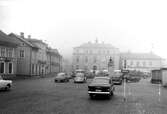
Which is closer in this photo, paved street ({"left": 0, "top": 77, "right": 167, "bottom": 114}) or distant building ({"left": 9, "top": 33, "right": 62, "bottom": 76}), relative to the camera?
paved street ({"left": 0, "top": 77, "right": 167, "bottom": 114})

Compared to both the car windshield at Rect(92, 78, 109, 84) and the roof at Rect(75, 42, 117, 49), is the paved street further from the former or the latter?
the roof at Rect(75, 42, 117, 49)

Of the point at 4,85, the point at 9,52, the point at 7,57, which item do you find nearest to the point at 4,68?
the point at 7,57

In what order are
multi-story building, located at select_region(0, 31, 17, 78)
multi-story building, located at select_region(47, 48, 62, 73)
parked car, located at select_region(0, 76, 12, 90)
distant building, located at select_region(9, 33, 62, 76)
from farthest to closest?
multi-story building, located at select_region(47, 48, 62, 73) < distant building, located at select_region(9, 33, 62, 76) < multi-story building, located at select_region(0, 31, 17, 78) < parked car, located at select_region(0, 76, 12, 90)

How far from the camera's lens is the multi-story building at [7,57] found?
4397 cm

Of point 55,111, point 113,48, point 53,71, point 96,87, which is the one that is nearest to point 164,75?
point 96,87

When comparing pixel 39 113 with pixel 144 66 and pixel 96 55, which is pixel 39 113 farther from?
pixel 144 66

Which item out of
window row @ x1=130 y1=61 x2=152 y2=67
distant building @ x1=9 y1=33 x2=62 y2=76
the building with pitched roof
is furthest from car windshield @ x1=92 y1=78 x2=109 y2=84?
window row @ x1=130 y1=61 x2=152 y2=67

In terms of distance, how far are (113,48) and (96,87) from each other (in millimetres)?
87280

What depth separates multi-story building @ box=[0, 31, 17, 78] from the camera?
44.0 metres

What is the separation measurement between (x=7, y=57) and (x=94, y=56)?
64.2 metres

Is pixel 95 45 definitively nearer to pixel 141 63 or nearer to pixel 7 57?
pixel 141 63

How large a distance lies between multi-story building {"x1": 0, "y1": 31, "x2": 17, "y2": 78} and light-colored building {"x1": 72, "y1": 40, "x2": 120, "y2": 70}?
197 ft

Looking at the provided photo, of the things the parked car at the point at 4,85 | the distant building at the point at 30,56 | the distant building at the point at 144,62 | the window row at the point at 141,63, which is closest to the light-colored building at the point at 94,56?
the distant building at the point at 144,62

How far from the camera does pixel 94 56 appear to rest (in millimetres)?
106188
